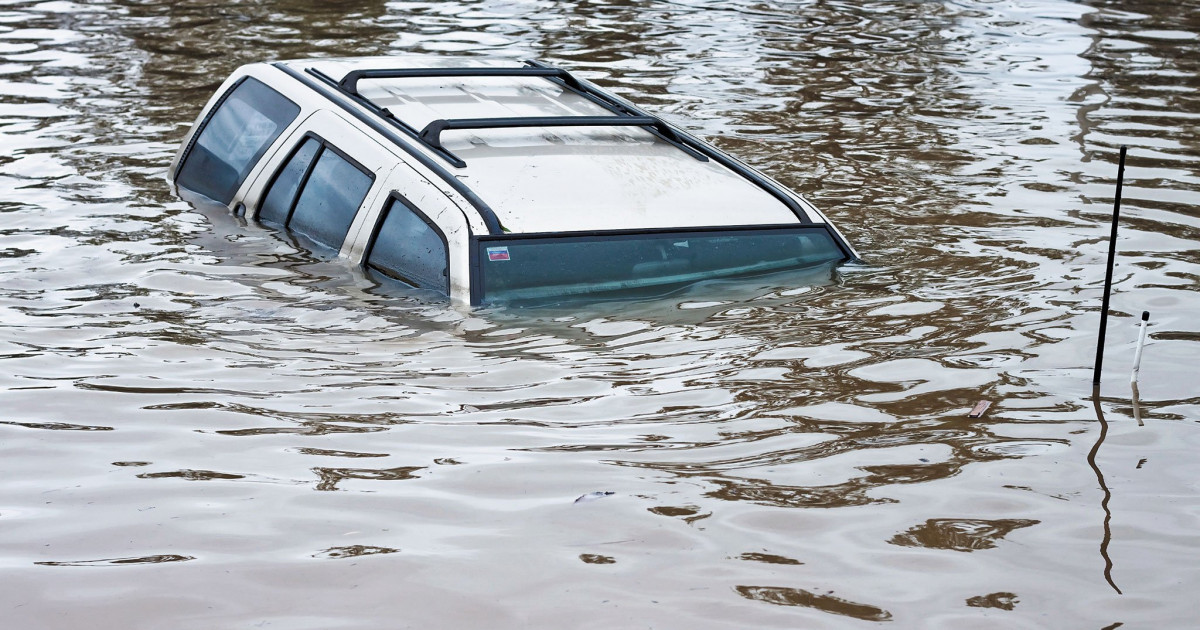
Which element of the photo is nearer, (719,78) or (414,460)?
(414,460)

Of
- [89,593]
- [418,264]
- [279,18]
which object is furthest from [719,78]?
[89,593]

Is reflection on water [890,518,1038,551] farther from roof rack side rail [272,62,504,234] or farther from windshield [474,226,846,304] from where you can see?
roof rack side rail [272,62,504,234]

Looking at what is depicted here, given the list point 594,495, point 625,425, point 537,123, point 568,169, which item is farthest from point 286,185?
point 594,495

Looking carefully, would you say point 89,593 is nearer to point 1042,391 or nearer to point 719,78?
point 1042,391

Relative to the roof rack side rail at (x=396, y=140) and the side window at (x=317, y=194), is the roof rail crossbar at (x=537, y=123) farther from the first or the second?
the side window at (x=317, y=194)

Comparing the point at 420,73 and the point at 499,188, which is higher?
the point at 420,73

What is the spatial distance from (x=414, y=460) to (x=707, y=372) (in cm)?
145

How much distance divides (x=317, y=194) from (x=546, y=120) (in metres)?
1.26

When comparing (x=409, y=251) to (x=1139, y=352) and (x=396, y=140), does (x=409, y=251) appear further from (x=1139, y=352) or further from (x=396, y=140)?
(x=1139, y=352)

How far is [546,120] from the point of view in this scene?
6844 millimetres

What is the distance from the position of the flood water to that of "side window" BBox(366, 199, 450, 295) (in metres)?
0.15

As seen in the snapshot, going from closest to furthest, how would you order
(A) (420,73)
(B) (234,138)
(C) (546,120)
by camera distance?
1. (C) (546,120)
2. (A) (420,73)
3. (B) (234,138)

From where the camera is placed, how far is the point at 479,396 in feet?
17.8

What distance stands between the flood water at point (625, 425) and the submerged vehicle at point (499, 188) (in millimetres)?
178
